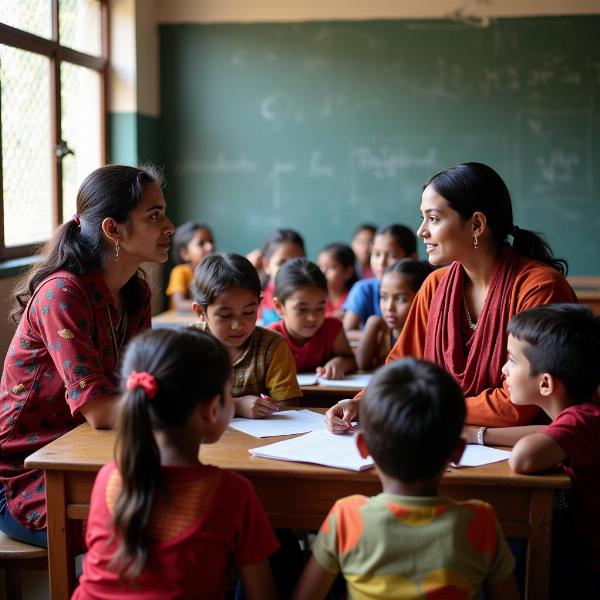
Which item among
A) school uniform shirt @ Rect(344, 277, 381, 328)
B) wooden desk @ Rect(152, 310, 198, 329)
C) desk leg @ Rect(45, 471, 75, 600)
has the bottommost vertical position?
desk leg @ Rect(45, 471, 75, 600)

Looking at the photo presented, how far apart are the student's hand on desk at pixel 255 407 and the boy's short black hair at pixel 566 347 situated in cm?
66

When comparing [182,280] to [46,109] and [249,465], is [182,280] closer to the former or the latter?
[46,109]

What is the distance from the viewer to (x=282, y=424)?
205 cm

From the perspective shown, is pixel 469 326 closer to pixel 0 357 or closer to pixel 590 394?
pixel 590 394

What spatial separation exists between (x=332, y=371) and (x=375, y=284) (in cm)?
111

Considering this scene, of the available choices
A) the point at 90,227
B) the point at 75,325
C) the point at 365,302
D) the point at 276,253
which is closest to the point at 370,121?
the point at 276,253

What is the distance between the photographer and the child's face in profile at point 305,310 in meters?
3.08

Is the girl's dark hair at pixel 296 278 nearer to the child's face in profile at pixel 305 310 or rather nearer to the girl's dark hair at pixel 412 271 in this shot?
the child's face in profile at pixel 305 310

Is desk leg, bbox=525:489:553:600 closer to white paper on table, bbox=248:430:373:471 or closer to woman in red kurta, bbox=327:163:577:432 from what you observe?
white paper on table, bbox=248:430:373:471

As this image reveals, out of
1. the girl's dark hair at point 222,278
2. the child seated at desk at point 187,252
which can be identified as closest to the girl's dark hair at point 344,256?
the child seated at desk at point 187,252

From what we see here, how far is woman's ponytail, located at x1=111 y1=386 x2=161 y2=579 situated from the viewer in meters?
1.40

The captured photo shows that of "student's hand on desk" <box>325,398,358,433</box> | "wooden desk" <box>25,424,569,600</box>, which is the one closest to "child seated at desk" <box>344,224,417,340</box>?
"student's hand on desk" <box>325,398,358,433</box>

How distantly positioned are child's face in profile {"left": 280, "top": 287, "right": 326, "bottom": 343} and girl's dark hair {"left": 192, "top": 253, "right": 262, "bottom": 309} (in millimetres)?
614

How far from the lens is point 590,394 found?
1812mm
